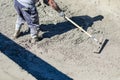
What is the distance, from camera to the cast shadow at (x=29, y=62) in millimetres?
8703

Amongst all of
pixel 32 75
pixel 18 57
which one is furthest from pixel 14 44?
pixel 32 75

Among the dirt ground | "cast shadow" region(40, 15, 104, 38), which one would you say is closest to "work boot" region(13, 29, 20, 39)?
the dirt ground

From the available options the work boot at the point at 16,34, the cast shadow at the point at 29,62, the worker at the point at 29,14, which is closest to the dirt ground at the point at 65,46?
the cast shadow at the point at 29,62

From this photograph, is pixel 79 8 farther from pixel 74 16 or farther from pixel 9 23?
pixel 9 23

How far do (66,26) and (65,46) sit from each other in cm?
83

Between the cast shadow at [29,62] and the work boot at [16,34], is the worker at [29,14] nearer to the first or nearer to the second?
the work boot at [16,34]

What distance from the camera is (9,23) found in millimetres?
10336

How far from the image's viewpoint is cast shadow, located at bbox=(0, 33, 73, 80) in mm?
8703

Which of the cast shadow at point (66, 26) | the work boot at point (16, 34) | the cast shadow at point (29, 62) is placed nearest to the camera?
the cast shadow at point (29, 62)

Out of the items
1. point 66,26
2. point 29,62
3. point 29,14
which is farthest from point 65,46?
point 29,14

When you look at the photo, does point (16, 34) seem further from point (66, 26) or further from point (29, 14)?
point (66, 26)

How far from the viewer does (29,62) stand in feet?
29.8

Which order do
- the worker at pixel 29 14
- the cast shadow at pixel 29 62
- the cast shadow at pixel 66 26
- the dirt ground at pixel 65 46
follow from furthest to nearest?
the cast shadow at pixel 66 26 → the worker at pixel 29 14 → the dirt ground at pixel 65 46 → the cast shadow at pixel 29 62

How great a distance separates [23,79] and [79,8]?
3311 mm
